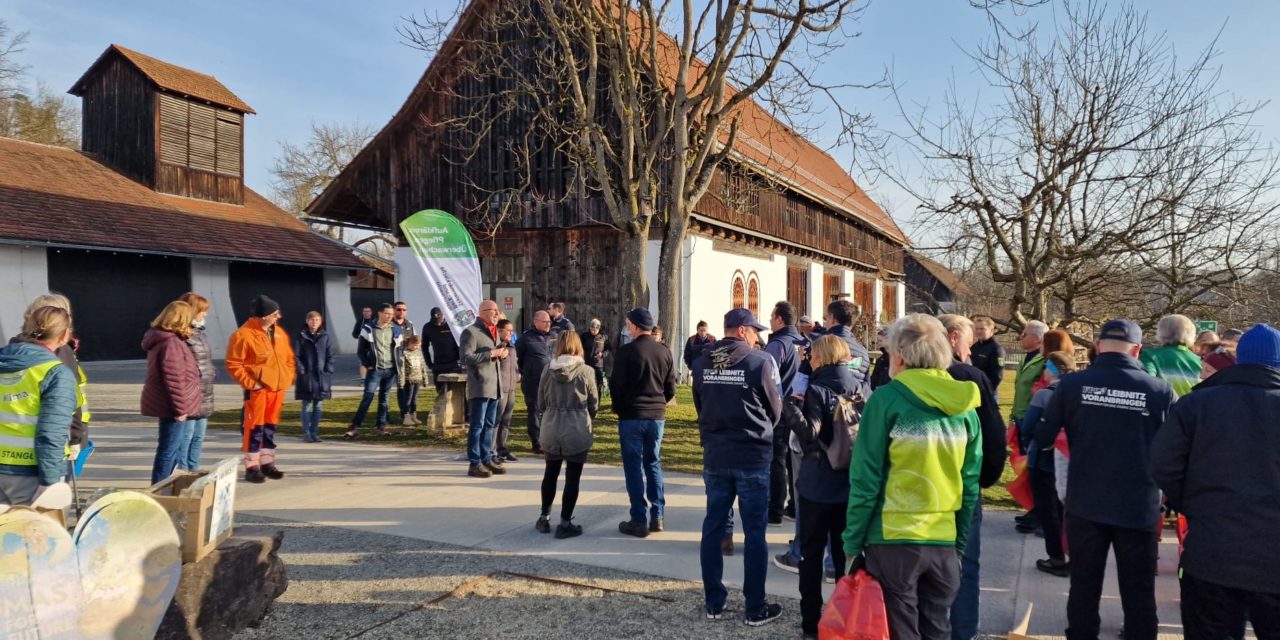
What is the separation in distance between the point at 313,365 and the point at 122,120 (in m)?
23.1

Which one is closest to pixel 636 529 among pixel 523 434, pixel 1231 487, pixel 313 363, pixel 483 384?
pixel 483 384

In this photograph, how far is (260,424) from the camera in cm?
803

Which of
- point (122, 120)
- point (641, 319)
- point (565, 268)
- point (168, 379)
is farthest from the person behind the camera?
point (122, 120)

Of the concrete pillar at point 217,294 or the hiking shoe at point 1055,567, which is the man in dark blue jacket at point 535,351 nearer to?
the hiking shoe at point 1055,567

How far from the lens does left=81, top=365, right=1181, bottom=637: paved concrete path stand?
509 cm

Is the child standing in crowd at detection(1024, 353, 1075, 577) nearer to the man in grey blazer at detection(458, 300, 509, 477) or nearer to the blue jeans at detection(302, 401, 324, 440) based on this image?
the man in grey blazer at detection(458, 300, 509, 477)

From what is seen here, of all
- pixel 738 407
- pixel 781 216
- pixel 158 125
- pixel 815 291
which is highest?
pixel 158 125

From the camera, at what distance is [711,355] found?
4.93 metres

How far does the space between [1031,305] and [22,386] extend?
1061cm

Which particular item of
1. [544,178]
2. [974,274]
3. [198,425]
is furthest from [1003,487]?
[544,178]

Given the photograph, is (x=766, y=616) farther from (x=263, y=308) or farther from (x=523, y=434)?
(x=523, y=434)

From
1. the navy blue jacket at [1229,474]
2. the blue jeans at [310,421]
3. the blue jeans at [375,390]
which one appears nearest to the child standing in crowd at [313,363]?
the blue jeans at [310,421]

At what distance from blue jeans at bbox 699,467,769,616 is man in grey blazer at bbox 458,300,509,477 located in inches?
158

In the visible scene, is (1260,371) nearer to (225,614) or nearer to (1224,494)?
(1224,494)
